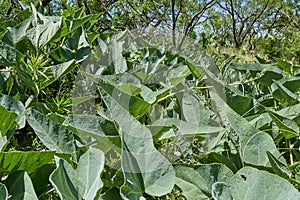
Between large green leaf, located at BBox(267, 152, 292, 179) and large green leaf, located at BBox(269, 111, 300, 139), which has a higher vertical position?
large green leaf, located at BBox(269, 111, 300, 139)

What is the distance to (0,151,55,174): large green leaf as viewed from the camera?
0.31 meters

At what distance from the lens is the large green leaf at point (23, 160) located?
0.31 m

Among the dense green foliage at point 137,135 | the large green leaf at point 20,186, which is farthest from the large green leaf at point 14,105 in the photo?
the large green leaf at point 20,186

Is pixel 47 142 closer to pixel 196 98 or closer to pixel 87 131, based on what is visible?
pixel 87 131

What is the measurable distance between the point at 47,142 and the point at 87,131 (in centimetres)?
4

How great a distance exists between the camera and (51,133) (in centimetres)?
36

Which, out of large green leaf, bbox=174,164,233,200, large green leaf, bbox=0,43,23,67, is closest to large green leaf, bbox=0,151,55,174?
large green leaf, bbox=174,164,233,200

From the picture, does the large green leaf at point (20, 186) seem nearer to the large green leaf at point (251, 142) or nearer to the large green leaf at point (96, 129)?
the large green leaf at point (96, 129)

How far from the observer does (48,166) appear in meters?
0.35

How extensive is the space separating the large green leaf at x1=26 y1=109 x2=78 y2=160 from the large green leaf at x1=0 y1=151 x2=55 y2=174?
0.11ft

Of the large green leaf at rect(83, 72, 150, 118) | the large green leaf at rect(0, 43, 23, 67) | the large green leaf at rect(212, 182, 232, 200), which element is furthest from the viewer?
the large green leaf at rect(0, 43, 23, 67)

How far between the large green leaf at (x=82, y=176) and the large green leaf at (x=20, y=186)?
3cm

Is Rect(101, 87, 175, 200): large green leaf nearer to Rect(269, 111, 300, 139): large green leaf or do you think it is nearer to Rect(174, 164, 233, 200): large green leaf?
Rect(174, 164, 233, 200): large green leaf

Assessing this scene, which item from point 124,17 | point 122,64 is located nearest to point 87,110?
point 122,64
